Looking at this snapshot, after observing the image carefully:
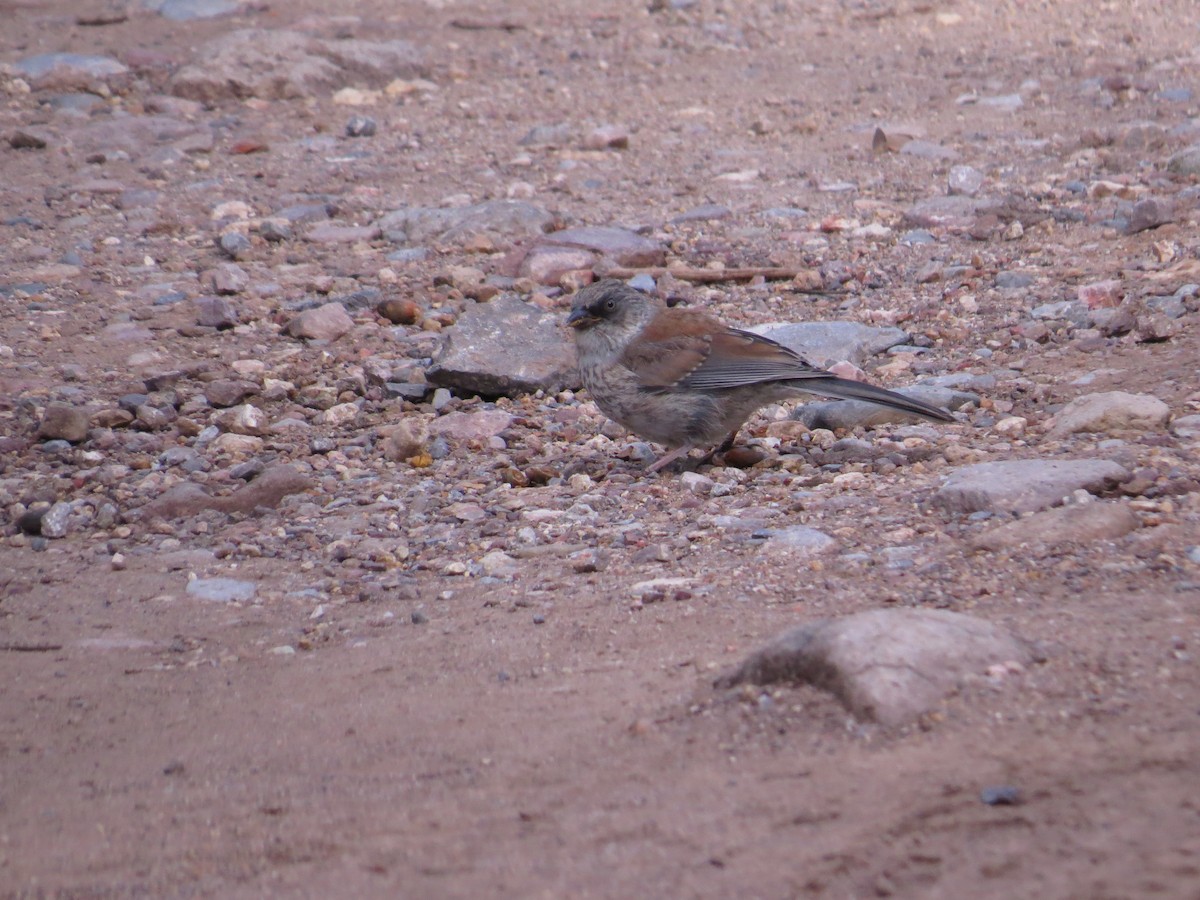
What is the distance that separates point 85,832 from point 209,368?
14.9ft

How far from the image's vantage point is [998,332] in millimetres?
7633

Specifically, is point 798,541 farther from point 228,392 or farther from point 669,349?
point 228,392

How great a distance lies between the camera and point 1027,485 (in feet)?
17.1

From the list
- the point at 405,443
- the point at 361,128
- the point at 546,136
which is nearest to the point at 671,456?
the point at 405,443

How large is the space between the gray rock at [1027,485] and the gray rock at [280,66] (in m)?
8.90

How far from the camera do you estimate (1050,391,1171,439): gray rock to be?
5875mm

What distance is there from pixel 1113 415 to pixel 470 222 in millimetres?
4970

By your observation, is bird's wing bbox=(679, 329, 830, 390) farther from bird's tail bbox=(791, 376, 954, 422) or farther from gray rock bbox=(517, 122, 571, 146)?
gray rock bbox=(517, 122, 571, 146)

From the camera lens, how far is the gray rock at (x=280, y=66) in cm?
1245

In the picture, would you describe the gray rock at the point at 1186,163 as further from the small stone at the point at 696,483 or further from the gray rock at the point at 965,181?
the small stone at the point at 696,483

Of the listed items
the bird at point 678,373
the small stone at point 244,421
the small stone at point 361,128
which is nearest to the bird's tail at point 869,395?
the bird at point 678,373

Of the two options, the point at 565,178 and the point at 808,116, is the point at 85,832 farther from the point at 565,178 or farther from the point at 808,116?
the point at 808,116

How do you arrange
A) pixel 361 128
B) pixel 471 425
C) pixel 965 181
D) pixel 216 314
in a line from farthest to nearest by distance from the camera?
pixel 361 128
pixel 965 181
pixel 216 314
pixel 471 425

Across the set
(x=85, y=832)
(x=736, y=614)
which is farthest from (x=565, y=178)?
(x=85, y=832)
